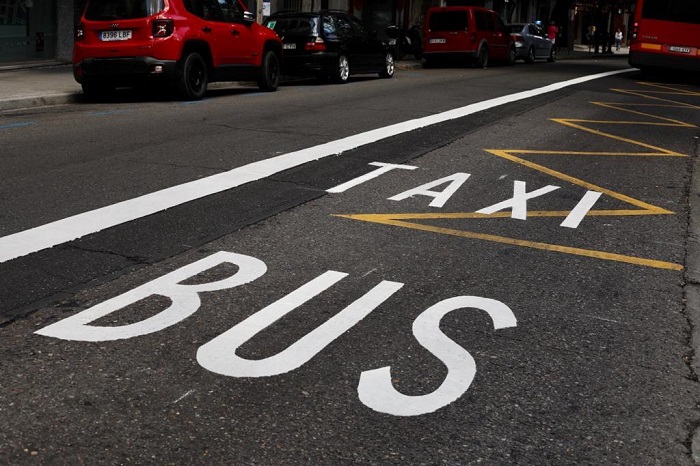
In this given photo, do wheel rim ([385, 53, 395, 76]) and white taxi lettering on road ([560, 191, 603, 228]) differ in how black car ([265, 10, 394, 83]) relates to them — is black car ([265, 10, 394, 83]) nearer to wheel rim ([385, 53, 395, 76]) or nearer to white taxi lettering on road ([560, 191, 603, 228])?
wheel rim ([385, 53, 395, 76])

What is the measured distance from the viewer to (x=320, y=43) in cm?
2128

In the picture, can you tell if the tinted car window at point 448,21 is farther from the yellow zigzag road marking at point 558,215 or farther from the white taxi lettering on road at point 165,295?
the white taxi lettering on road at point 165,295

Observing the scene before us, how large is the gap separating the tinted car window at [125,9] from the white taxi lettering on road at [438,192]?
8.13m

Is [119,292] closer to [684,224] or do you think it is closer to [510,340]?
[510,340]

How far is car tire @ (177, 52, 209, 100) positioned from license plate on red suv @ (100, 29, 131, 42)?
36.9 inches

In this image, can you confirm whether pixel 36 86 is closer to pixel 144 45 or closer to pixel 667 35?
pixel 144 45

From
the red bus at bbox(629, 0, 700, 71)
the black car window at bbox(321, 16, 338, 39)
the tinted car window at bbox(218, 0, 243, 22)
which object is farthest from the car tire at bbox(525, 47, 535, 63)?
the tinted car window at bbox(218, 0, 243, 22)

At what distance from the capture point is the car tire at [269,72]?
1836cm

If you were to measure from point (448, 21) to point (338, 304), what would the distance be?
88.9ft

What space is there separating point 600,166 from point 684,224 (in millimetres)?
2604

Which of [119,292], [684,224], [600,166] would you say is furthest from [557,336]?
[600,166]

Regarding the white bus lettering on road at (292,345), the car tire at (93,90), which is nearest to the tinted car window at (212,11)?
the car tire at (93,90)

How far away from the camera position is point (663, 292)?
557cm

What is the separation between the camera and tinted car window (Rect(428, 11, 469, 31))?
30594 millimetres
